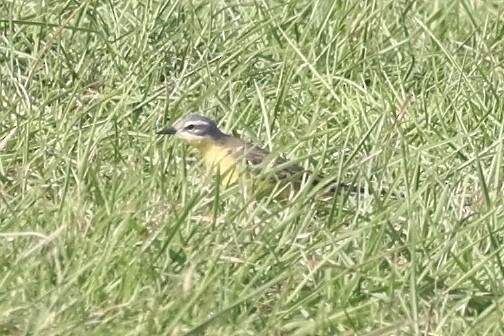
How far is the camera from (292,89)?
24.1 ft

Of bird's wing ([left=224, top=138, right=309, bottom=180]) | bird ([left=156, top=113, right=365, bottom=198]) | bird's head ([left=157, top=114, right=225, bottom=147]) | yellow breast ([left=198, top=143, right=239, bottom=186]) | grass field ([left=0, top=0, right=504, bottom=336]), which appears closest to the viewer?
grass field ([left=0, top=0, right=504, bottom=336])

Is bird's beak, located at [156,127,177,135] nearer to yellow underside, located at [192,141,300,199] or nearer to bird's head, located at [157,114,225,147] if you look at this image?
bird's head, located at [157,114,225,147]

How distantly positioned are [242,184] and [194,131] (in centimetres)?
116

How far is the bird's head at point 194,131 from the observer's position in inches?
263

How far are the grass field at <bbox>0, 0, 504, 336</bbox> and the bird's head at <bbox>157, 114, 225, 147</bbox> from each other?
5cm

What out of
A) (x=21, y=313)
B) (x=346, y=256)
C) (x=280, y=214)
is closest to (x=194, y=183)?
(x=280, y=214)

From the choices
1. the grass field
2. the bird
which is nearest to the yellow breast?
the bird

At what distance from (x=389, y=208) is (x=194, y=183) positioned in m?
Answer: 0.83

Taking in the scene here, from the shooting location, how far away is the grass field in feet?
16.1

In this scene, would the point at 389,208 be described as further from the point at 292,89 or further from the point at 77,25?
the point at 77,25

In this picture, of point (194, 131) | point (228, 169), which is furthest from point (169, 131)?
point (228, 169)

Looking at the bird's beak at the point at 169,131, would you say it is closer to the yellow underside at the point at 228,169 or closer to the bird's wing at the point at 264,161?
the yellow underside at the point at 228,169

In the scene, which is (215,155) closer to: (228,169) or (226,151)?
(226,151)

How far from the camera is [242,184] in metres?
5.60
